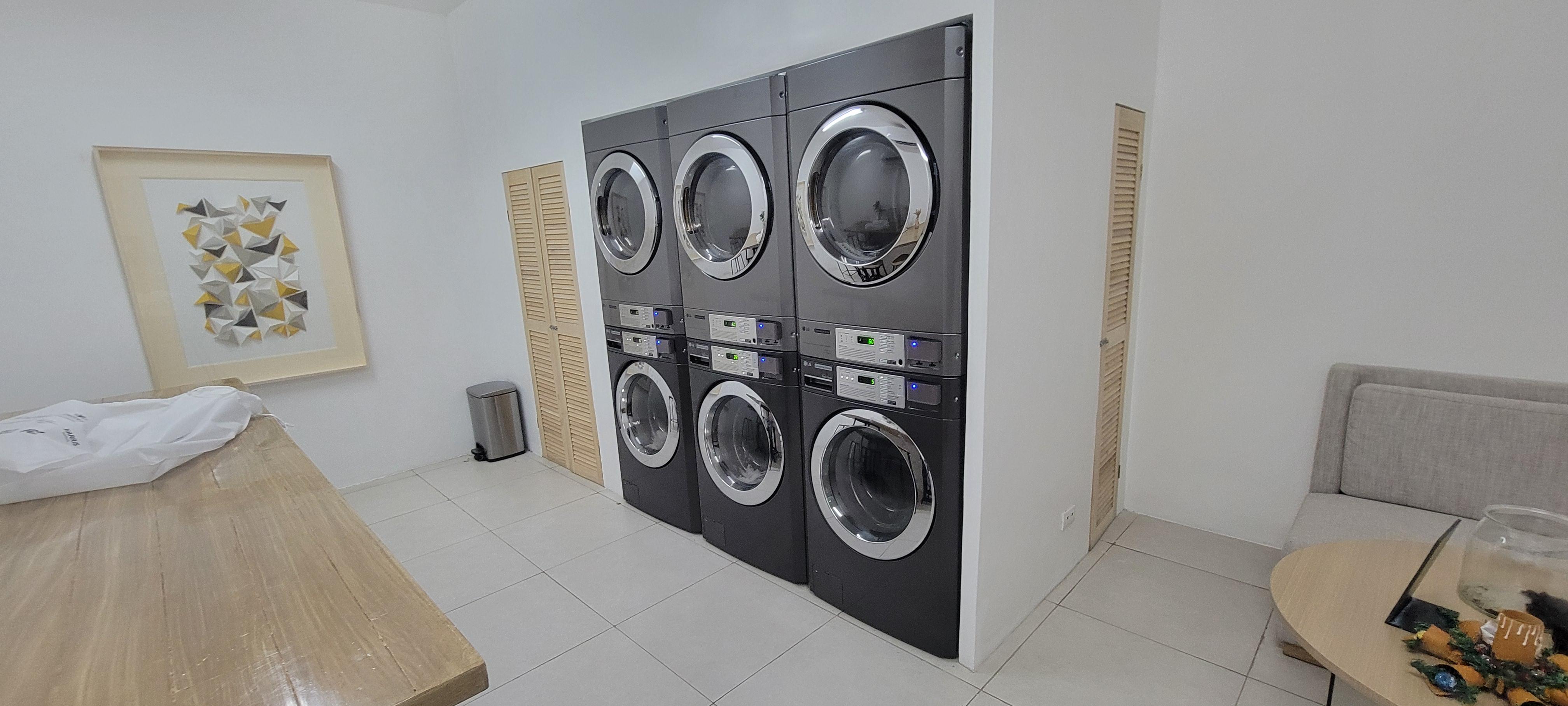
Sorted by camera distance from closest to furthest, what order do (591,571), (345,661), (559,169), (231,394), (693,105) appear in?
(345,661), (231,394), (693,105), (591,571), (559,169)

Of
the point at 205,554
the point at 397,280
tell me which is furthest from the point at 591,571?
the point at 397,280

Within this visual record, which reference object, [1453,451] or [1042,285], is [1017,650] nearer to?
[1042,285]

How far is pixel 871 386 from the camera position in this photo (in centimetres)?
202

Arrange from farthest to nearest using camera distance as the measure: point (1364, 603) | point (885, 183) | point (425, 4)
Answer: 1. point (425, 4)
2. point (885, 183)
3. point (1364, 603)

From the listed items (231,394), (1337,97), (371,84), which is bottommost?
(231,394)

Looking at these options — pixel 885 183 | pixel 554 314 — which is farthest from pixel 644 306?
pixel 885 183

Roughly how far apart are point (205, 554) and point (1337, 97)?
3.50 metres

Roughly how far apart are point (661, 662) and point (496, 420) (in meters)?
2.49

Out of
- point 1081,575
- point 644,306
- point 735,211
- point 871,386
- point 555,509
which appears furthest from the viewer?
point 555,509

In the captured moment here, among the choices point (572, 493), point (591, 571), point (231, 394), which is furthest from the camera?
point (572, 493)

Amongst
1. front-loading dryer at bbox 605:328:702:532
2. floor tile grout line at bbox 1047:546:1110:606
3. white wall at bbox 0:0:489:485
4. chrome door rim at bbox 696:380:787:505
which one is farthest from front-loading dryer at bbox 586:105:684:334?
floor tile grout line at bbox 1047:546:1110:606

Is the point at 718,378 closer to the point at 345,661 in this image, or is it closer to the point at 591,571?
the point at 591,571

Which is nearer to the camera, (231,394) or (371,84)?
(231,394)

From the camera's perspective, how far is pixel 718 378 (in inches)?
102
